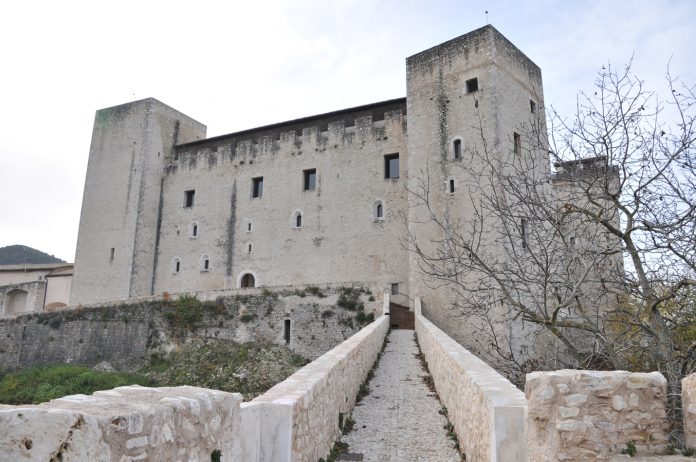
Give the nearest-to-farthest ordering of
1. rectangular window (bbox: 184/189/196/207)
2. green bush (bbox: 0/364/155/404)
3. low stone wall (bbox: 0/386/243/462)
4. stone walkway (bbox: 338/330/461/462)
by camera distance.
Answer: low stone wall (bbox: 0/386/243/462), stone walkway (bbox: 338/330/461/462), green bush (bbox: 0/364/155/404), rectangular window (bbox: 184/189/196/207)

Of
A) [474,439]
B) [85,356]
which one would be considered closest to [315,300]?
[85,356]

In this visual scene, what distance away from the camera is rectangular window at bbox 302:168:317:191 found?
77.3 feet

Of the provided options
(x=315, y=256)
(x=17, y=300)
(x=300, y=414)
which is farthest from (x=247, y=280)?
(x=300, y=414)

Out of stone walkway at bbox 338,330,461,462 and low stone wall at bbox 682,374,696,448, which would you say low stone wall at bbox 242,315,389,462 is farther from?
low stone wall at bbox 682,374,696,448

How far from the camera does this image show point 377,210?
70.8 ft

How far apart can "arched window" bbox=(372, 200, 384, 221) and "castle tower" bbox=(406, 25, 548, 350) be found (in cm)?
227

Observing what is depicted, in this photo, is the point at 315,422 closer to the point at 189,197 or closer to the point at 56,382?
the point at 56,382

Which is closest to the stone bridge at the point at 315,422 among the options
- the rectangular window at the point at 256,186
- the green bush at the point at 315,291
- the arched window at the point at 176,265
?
the green bush at the point at 315,291

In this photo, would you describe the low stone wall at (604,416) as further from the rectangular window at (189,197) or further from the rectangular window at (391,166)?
the rectangular window at (189,197)

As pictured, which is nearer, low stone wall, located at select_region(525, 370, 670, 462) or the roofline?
low stone wall, located at select_region(525, 370, 670, 462)

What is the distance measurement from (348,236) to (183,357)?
7.78m

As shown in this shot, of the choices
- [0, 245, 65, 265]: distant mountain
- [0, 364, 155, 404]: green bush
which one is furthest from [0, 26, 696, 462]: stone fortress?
[0, 245, 65, 265]: distant mountain

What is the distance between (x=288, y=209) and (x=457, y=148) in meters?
8.39

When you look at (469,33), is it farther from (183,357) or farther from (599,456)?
(599,456)
